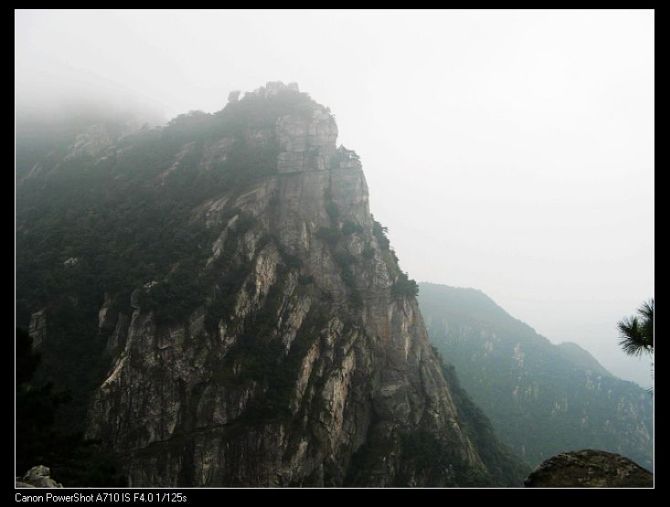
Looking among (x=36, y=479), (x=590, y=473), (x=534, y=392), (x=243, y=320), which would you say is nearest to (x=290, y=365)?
(x=243, y=320)

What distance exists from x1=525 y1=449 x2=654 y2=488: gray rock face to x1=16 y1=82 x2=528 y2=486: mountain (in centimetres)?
3335

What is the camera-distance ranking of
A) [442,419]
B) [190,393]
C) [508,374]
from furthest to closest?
[508,374]
[442,419]
[190,393]

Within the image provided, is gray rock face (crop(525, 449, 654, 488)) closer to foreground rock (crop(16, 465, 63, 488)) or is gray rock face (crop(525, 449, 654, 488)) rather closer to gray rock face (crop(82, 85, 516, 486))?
foreground rock (crop(16, 465, 63, 488))

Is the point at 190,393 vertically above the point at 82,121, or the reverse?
the point at 82,121

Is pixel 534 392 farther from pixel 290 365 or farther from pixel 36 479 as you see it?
pixel 36 479

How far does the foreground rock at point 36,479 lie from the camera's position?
12.0 metres

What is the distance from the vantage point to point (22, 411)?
13.1 metres

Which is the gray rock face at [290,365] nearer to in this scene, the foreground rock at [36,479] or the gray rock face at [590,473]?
the foreground rock at [36,479]

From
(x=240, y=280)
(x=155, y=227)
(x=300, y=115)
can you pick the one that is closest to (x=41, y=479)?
A: (x=240, y=280)

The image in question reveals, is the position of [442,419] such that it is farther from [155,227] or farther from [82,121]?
[82,121]

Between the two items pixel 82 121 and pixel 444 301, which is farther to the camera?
pixel 444 301

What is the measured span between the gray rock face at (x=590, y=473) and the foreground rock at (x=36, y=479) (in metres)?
14.5

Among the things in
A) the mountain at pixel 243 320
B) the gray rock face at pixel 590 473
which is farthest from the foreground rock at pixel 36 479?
the mountain at pixel 243 320
